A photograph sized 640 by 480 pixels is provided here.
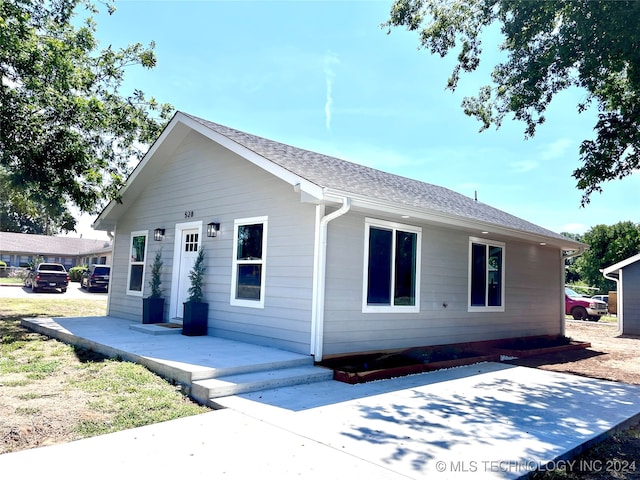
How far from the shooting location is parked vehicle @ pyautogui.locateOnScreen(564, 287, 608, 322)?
1970cm

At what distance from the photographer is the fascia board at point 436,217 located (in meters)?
6.11

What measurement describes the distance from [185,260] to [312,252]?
4.01 m

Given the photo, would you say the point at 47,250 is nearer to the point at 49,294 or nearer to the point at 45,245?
the point at 45,245

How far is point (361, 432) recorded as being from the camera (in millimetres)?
3764

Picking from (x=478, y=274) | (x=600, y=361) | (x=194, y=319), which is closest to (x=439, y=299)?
(x=478, y=274)

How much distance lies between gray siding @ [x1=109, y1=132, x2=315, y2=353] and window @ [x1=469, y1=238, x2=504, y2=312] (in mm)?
4340

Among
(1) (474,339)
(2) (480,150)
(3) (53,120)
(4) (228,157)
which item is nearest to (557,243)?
(1) (474,339)

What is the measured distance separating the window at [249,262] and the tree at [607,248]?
3336cm

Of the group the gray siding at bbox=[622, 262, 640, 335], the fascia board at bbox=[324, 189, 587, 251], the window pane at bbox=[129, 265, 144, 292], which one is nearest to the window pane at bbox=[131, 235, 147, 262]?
the window pane at bbox=[129, 265, 144, 292]

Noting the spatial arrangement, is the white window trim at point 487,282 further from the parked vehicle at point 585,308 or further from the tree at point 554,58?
the parked vehicle at point 585,308

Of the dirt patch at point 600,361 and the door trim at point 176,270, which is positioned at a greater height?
the door trim at point 176,270

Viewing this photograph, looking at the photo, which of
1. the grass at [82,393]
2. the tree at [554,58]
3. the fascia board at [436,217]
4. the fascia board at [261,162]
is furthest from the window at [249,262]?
the tree at [554,58]

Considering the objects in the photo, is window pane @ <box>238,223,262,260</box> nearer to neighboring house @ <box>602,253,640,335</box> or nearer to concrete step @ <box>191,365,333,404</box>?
concrete step @ <box>191,365,333,404</box>

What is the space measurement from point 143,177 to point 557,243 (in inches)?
414
